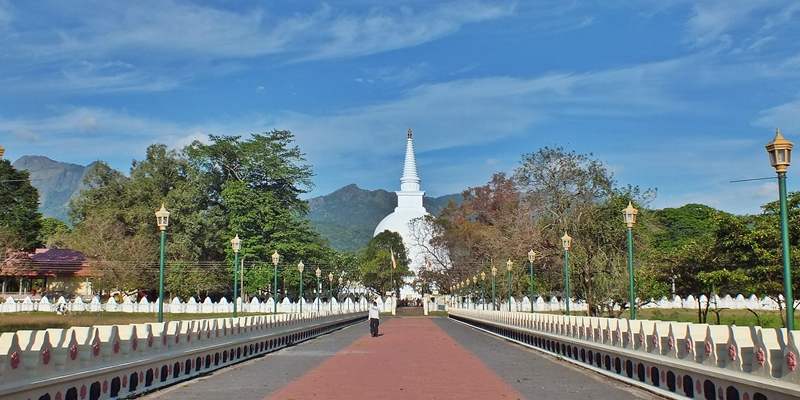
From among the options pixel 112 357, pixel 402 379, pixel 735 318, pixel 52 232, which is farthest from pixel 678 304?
pixel 52 232

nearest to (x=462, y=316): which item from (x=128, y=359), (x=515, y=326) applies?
(x=515, y=326)

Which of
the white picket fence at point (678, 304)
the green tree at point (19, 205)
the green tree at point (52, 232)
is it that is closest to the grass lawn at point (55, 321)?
the green tree at point (19, 205)

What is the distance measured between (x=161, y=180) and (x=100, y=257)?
1102cm

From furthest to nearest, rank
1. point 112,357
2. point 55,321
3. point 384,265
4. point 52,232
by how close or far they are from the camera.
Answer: point 52,232
point 384,265
point 55,321
point 112,357

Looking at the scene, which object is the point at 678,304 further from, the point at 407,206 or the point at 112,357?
the point at 112,357

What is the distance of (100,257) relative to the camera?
248ft

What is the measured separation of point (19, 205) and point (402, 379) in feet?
256

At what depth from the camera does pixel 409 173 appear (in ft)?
505

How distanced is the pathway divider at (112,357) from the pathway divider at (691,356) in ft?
28.3

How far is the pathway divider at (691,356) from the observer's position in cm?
951

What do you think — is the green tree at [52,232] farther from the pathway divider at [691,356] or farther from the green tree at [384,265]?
the pathway divider at [691,356]

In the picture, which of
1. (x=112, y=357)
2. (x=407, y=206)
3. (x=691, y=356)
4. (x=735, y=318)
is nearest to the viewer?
(x=691, y=356)

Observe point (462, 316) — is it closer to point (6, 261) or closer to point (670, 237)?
point (6, 261)

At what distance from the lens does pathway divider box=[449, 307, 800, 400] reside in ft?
31.2
